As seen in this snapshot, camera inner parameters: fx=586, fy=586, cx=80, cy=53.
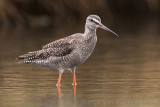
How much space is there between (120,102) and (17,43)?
11.2 meters

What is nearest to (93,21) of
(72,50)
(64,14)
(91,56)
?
(72,50)

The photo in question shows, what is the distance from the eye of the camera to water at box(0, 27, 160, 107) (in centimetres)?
970

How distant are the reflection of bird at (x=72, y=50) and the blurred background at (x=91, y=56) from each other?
16.6 inches

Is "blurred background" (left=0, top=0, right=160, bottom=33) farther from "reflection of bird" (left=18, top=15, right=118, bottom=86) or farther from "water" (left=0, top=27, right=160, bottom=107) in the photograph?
"reflection of bird" (left=18, top=15, right=118, bottom=86)

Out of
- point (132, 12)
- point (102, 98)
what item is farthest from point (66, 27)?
point (102, 98)

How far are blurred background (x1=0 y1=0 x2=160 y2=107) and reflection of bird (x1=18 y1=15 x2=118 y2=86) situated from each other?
42 centimetres

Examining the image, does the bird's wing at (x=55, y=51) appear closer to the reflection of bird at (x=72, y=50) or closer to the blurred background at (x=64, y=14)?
the reflection of bird at (x=72, y=50)

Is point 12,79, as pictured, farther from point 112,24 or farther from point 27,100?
point 112,24

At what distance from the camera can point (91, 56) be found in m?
16.8

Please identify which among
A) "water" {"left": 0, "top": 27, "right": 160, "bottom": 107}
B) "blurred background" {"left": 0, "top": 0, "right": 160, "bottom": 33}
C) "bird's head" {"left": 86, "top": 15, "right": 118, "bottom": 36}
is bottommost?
"water" {"left": 0, "top": 27, "right": 160, "bottom": 107}

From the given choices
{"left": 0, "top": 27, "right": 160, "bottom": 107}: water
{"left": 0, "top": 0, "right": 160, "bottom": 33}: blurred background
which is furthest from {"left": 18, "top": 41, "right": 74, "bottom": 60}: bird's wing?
{"left": 0, "top": 0, "right": 160, "bottom": 33}: blurred background

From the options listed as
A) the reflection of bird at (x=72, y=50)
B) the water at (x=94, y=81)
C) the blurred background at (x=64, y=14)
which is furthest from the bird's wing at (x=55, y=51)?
the blurred background at (x=64, y=14)

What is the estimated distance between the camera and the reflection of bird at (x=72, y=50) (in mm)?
11609

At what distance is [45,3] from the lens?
28.2m
